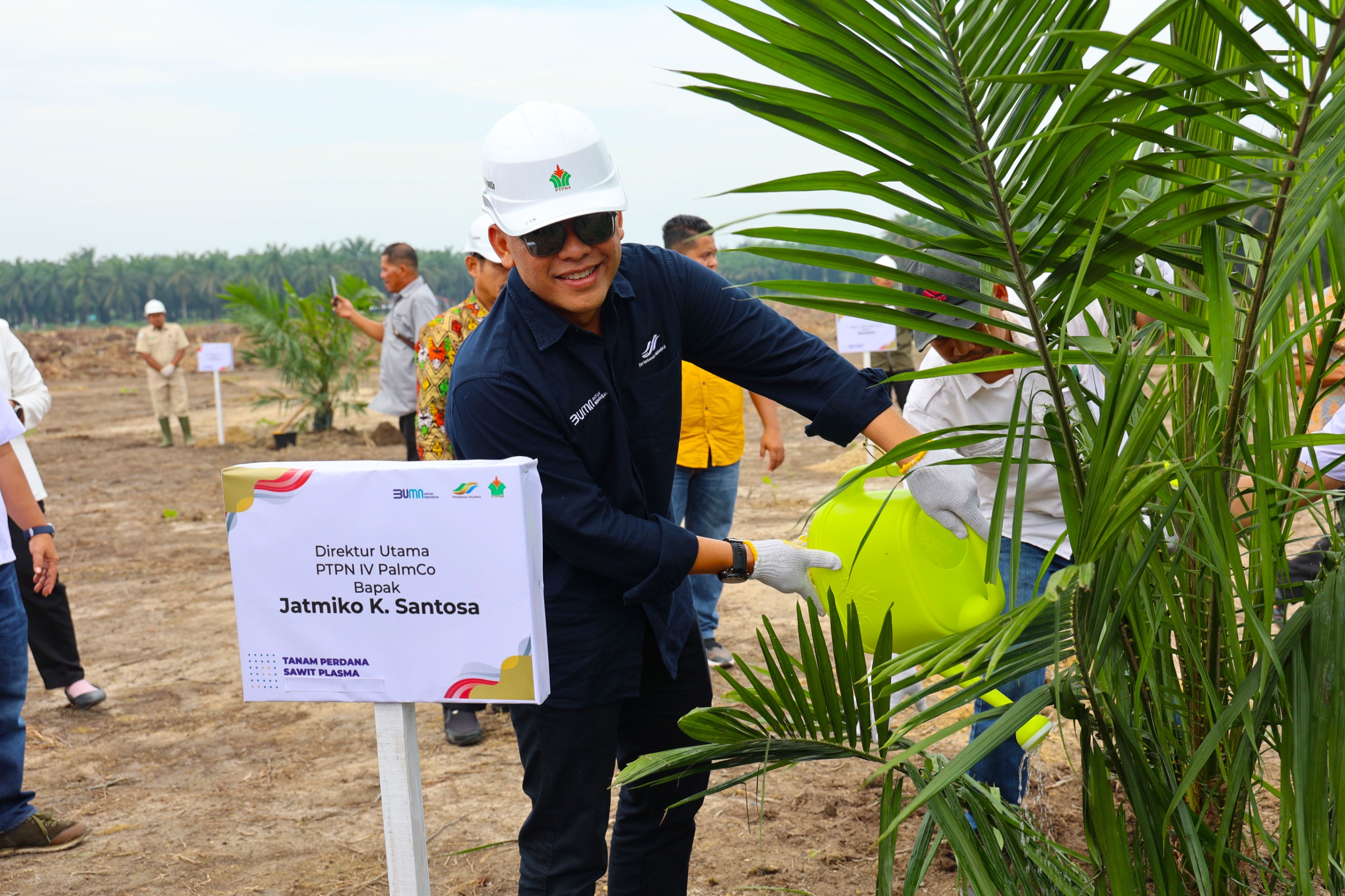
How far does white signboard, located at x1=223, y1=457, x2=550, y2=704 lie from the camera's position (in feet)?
5.48

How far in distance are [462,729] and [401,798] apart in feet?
7.33

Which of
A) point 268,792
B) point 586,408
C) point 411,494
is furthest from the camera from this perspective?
point 268,792

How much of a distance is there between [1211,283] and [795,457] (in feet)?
32.8

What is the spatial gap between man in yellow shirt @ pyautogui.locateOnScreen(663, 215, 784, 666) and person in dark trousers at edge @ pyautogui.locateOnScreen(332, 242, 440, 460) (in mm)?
1560

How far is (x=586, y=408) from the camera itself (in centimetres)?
198

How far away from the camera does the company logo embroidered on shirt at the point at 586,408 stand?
1964mm

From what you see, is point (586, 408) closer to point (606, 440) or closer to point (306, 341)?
point (606, 440)

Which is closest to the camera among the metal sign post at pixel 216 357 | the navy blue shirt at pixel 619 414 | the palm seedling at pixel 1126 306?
the palm seedling at pixel 1126 306

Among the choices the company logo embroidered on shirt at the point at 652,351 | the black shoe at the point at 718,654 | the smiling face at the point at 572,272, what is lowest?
the black shoe at the point at 718,654

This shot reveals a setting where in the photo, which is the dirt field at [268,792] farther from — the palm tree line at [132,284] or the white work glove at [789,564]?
the palm tree line at [132,284]

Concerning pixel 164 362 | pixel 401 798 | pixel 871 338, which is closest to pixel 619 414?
pixel 401 798

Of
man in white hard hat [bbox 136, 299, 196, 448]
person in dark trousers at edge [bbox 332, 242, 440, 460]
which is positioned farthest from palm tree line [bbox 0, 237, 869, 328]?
person in dark trousers at edge [bbox 332, 242, 440, 460]

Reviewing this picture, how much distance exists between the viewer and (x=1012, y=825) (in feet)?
5.10

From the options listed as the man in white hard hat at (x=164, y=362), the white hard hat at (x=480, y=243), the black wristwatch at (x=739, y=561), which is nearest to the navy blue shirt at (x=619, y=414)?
the black wristwatch at (x=739, y=561)
